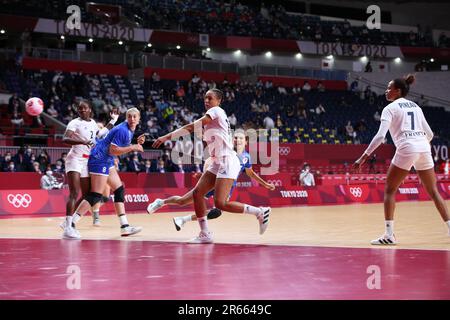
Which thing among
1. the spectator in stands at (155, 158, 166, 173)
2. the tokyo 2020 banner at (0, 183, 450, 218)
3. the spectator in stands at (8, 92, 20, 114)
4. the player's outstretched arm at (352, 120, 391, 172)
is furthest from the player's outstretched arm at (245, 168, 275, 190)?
the spectator in stands at (8, 92, 20, 114)

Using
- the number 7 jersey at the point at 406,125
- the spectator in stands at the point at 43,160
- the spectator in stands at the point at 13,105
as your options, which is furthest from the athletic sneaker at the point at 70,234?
the spectator in stands at the point at 13,105

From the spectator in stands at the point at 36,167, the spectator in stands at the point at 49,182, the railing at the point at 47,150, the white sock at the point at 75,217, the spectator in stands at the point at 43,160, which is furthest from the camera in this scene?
the railing at the point at 47,150

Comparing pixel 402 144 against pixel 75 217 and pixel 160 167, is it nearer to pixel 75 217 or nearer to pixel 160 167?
pixel 75 217

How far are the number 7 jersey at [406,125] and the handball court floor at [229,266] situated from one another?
1.47 m

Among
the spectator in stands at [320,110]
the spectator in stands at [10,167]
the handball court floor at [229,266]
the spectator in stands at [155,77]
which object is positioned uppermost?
the spectator in stands at [155,77]

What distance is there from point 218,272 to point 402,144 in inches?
168

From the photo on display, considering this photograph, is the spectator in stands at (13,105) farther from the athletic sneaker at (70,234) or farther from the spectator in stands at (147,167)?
the athletic sneaker at (70,234)

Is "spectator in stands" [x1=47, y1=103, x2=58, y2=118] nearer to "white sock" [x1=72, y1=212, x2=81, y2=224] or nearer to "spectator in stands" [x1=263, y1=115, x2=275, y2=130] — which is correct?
"spectator in stands" [x1=263, y1=115, x2=275, y2=130]

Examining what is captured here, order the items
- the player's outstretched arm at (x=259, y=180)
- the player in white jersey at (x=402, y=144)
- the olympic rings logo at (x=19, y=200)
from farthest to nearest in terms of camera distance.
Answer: the olympic rings logo at (x=19, y=200)
the player's outstretched arm at (x=259, y=180)
the player in white jersey at (x=402, y=144)

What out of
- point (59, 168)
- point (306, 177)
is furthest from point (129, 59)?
point (59, 168)

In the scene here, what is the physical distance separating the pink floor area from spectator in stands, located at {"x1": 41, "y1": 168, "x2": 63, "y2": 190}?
13529mm

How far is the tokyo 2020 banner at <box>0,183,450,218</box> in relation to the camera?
19766 mm

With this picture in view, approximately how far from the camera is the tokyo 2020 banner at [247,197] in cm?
1977
